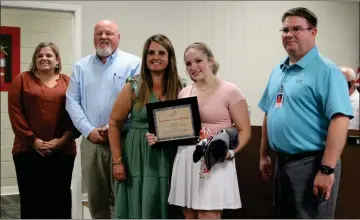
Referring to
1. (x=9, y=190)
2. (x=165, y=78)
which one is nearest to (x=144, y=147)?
(x=165, y=78)

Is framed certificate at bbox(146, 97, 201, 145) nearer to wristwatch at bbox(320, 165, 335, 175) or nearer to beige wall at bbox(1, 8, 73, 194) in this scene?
wristwatch at bbox(320, 165, 335, 175)

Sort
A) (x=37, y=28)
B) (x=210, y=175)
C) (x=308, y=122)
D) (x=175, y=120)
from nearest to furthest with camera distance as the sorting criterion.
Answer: (x=308, y=122)
(x=210, y=175)
(x=175, y=120)
(x=37, y=28)

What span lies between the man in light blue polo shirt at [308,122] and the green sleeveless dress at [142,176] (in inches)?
24.0

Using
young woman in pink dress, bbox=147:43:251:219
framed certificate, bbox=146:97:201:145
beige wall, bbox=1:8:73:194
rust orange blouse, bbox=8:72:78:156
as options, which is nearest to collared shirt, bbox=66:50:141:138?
rust orange blouse, bbox=8:72:78:156

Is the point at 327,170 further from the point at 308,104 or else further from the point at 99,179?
the point at 99,179

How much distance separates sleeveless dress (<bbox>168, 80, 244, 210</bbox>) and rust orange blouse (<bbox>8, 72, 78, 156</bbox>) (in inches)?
43.4

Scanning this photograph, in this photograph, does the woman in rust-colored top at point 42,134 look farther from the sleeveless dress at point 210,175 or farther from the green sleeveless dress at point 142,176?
the sleeveless dress at point 210,175

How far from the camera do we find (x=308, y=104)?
6.46ft

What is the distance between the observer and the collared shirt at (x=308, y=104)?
190 cm

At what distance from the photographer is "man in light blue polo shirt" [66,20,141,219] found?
2828mm

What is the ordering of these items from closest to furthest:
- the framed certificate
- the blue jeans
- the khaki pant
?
the blue jeans, the framed certificate, the khaki pant

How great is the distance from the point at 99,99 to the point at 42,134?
461 mm

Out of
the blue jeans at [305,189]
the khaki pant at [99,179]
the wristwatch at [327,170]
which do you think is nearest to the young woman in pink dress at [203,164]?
the blue jeans at [305,189]

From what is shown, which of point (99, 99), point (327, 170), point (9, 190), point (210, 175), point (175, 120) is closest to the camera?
point (327, 170)
